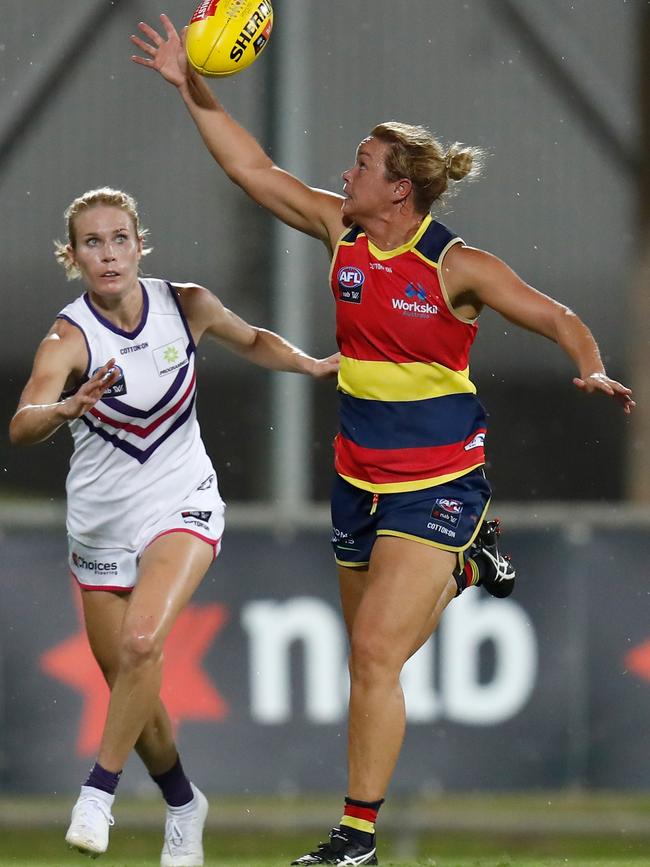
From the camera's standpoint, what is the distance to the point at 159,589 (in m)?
6.28

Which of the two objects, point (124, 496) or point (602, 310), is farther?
point (602, 310)

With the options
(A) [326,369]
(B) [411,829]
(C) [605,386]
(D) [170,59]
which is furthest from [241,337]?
(B) [411,829]

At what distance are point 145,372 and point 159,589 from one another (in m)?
0.79

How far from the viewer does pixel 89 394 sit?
230 inches

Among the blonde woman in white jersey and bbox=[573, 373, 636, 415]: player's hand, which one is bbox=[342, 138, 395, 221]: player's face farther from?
bbox=[573, 373, 636, 415]: player's hand

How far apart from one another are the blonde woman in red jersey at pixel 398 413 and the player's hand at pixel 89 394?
2.86 ft

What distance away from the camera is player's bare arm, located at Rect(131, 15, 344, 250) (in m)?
6.50

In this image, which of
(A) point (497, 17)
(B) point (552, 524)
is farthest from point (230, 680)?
(A) point (497, 17)

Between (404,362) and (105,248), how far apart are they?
1134 mm

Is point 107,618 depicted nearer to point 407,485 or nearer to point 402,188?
point 407,485

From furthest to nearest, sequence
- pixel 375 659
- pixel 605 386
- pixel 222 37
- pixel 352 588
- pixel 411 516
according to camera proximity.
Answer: pixel 222 37
pixel 352 588
pixel 411 516
pixel 375 659
pixel 605 386

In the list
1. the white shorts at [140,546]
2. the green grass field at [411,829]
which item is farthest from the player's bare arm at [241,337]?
the green grass field at [411,829]

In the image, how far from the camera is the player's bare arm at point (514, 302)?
5.98m

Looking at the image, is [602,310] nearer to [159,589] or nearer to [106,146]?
[106,146]
